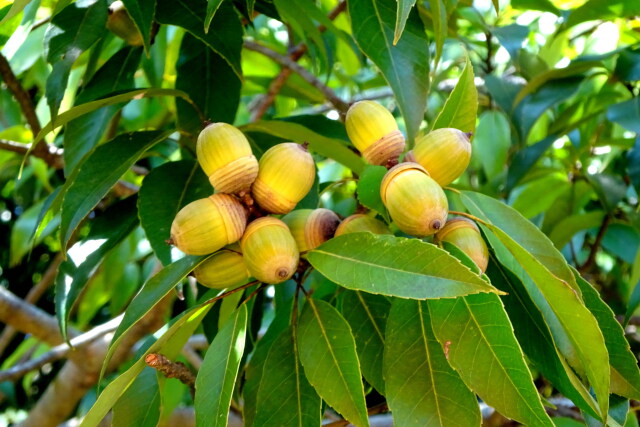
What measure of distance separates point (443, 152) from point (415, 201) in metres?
0.11

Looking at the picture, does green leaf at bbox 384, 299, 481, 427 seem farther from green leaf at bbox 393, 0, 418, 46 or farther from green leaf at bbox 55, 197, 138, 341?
green leaf at bbox 55, 197, 138, 341

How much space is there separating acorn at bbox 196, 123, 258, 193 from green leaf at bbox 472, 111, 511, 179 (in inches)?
51.3

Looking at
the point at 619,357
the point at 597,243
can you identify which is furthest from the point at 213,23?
the point at 597,243

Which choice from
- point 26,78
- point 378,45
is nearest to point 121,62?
point 378,45

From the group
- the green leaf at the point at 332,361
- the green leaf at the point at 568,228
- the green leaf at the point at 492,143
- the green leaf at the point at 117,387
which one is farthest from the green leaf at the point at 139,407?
the green leaf at the point at 492,143

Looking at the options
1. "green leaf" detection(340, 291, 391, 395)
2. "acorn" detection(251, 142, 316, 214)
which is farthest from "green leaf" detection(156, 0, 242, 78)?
"green leaf" detection(340, 291, 391, 395)

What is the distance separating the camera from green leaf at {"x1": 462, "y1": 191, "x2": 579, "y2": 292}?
93 centimetres

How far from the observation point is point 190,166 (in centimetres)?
129

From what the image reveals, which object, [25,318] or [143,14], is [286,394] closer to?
[143,14]

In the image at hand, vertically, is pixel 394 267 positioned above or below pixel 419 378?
above

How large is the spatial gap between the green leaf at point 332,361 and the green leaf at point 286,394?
5cm

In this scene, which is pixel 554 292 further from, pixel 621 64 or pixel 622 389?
pixel 621 64

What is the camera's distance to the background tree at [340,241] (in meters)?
0.87

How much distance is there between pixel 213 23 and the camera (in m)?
1.28
